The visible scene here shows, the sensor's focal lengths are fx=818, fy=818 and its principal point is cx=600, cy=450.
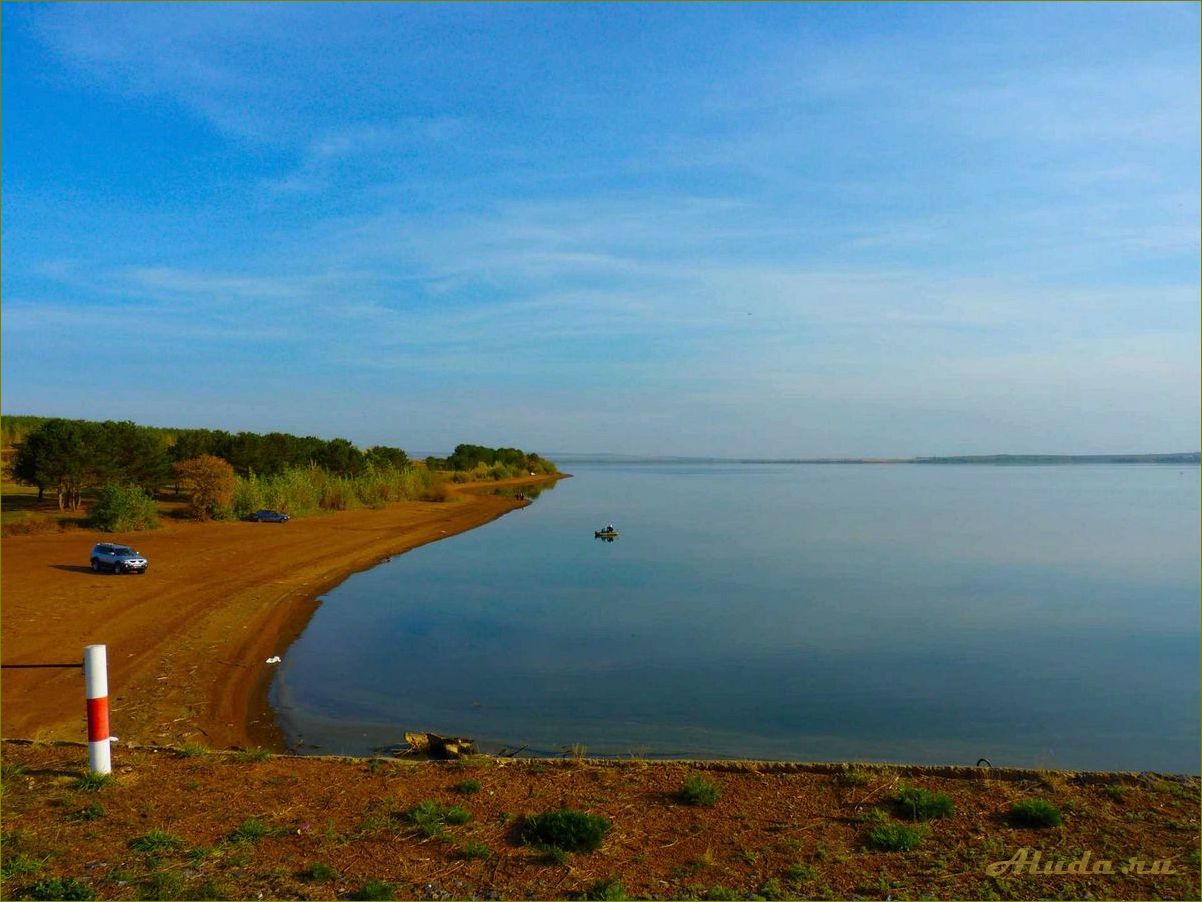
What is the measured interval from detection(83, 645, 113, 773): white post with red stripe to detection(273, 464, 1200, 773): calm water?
345cm

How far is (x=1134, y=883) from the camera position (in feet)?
16.6

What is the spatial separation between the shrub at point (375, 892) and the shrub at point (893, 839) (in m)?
3.14

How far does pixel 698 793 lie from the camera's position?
21.0ft

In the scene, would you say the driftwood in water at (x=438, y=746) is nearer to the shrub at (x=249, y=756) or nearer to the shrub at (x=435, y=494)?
the shrub at (x=249, y=756)

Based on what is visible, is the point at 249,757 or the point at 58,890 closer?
the point at 58,890

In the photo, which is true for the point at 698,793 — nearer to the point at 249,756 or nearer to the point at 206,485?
the point at 249,756

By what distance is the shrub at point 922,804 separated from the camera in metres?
6.03

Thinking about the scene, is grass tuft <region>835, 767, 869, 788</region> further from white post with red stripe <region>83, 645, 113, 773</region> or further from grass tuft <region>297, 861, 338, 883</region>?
white post with red stripe <region>83, 645, 113, 773</region>

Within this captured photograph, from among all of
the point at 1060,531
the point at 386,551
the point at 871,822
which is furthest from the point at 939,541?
the point at 871,822

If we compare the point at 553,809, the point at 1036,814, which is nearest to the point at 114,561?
the point at 553,809

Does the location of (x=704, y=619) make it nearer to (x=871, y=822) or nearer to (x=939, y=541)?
(x=871, y=822)

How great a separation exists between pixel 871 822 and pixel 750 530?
3365 centimetres

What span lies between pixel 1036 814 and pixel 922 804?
760 millimetres

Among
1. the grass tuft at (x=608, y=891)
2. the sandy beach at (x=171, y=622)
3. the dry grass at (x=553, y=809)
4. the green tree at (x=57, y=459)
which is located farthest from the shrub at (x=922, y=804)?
the green tree at (x=57, y=459)
